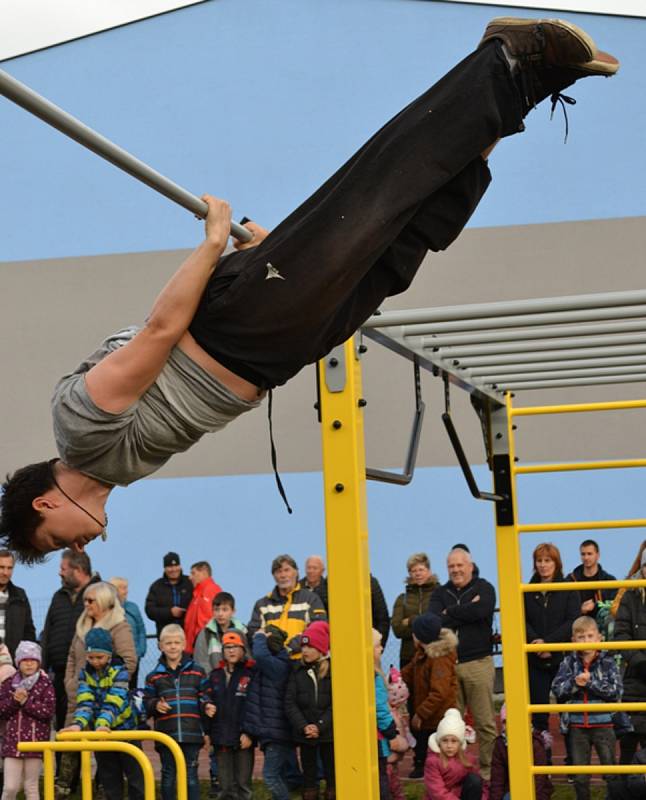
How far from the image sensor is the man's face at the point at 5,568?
299 inches

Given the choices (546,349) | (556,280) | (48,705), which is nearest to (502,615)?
(546,349)

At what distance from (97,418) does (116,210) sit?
27.0 ft

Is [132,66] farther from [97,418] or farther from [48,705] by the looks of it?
[97,418]

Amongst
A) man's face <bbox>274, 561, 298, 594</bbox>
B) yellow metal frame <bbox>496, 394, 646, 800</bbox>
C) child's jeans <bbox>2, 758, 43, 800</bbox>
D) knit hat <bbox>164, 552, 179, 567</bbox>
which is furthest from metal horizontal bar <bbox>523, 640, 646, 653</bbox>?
knit hat <bbox>164, 552, 179, 567</bbox>

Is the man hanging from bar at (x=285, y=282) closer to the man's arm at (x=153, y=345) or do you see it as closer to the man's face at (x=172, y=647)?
the man's arm at (x=153, y=345)

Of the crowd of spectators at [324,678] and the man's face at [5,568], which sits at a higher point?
the man's face at [5,568]

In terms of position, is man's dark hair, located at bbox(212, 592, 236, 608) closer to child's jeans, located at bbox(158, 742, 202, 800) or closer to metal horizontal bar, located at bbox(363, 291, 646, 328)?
child's jeans, located at bbox(158, 742, 202, 800)

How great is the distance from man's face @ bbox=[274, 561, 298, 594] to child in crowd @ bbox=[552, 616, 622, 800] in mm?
1610

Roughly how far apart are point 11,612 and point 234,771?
5.50ft

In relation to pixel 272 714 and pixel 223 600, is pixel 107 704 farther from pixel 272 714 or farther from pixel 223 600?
pixel 223 600

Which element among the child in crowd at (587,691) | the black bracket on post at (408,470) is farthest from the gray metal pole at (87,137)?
the child in crowd at (587,691)

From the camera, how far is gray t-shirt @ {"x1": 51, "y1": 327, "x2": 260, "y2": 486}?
2660 mm

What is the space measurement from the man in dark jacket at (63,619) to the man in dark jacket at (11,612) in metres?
0.13

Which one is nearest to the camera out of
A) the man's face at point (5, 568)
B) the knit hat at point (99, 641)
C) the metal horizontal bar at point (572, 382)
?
the metal horizontal bar at point (572, 382)
